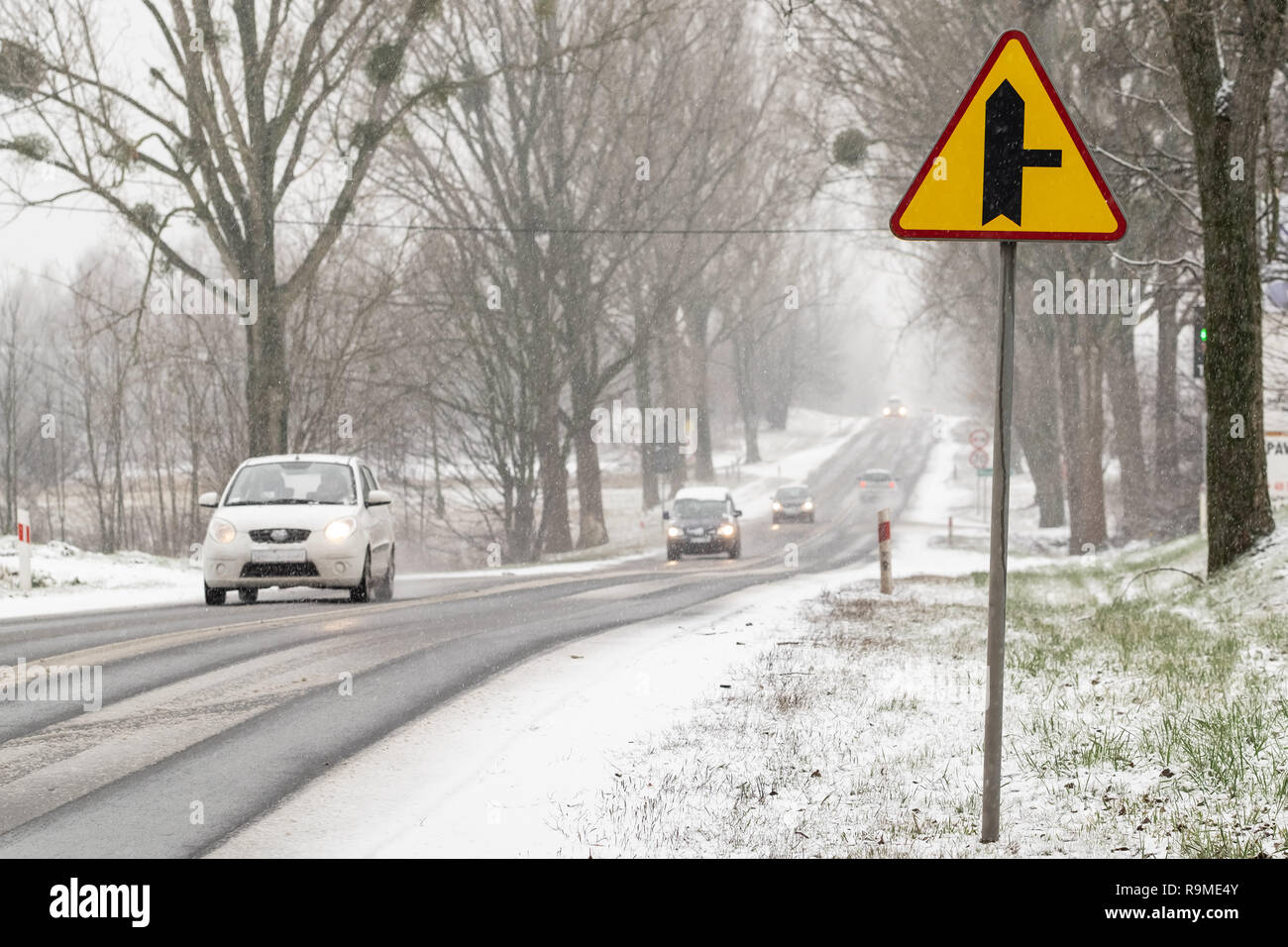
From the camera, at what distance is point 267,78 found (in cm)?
2642

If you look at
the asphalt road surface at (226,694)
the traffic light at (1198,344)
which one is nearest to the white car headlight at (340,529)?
the asphalt road surface at (226,694)

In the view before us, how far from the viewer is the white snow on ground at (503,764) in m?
5.57

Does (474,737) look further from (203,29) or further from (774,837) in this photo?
(203,29)

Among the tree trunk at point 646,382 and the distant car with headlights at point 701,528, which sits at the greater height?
the tree trunk at point 646,382

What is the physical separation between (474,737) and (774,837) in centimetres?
256

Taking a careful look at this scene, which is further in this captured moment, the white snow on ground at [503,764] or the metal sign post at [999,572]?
the white snow on ground at [503,764]

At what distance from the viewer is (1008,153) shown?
211 inches

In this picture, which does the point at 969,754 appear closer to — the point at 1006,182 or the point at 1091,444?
the point at 1006,182

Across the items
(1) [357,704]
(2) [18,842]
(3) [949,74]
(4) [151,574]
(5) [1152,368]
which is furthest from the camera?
(5) [1152,368]

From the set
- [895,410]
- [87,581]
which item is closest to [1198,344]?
[87,581]

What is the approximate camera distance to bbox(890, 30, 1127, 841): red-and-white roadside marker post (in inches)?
210

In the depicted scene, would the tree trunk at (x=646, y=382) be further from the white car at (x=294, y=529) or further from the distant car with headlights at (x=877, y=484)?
the white car at (x=294, y=529)

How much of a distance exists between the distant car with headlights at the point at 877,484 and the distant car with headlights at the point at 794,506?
13.1 meters

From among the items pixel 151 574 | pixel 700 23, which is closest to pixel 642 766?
pixel 151 574
